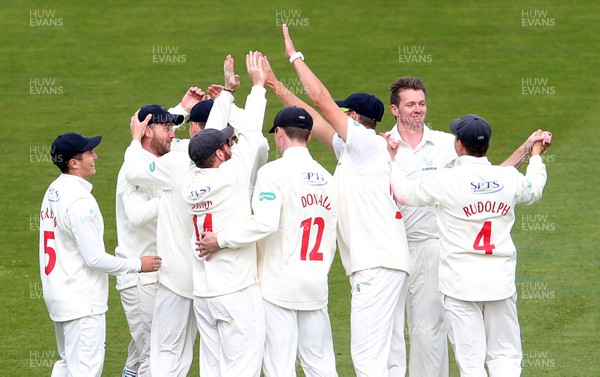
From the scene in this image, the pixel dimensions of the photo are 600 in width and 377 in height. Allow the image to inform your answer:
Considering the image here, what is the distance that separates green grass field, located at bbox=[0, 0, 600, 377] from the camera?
13.6 metres

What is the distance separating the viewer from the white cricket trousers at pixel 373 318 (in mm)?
8297

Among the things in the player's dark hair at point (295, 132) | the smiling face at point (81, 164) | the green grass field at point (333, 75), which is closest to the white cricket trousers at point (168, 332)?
the smiling face at point (81, 164)

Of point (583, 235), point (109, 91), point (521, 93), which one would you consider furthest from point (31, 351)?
point (521, 93)

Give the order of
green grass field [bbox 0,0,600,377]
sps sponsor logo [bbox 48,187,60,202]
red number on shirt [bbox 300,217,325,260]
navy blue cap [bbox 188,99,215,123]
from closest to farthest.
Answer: red number on shirt [bbox 300,217,325,260] → sps sponsor logo [bbox 48,187,60,202] → navy blue cap [bbox 188,99,215,123] → green grass field [bbox 0,0,600,377]

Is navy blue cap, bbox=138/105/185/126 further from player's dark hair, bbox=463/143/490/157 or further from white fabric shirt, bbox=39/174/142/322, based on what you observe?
player's dark hair, bbox=463/143/490/157

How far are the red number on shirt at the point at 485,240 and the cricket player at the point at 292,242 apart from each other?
1107mm

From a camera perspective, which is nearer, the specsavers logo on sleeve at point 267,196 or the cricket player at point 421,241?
the specsavers logo on sleeve at point 267,196

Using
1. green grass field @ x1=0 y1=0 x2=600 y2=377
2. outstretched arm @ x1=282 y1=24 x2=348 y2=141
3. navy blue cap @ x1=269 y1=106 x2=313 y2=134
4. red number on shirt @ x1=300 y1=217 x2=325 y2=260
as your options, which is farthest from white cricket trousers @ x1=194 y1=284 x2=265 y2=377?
green grass field @ x1=0 y1=0 x2=600 y2=377

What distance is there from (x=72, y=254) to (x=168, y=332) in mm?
1007

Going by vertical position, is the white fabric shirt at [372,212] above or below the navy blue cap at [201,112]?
below

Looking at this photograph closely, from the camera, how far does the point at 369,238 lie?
837cm

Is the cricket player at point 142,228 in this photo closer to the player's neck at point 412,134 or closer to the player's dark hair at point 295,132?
the player's dark hair at point 295,132

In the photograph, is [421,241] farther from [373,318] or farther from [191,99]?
[191,99]

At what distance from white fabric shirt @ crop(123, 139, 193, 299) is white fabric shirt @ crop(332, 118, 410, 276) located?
1281 mm
